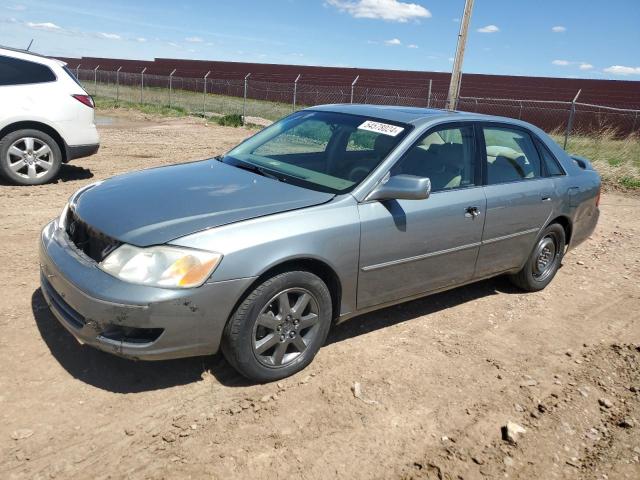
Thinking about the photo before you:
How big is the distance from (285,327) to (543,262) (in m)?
3.00

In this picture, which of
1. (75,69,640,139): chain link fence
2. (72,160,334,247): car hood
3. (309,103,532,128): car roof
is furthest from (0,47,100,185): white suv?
(75,69,640,139): chain link fence

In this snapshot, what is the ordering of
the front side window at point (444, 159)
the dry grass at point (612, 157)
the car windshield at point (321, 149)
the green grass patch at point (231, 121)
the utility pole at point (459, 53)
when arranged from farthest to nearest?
1. the green grass patch at point (231, 121)
2. the utility pole at point (459, 53)
3. the dry grass at point (612, 157)
4. the front side window at point (444, 159)
5. the car windshield at point (321, 149)

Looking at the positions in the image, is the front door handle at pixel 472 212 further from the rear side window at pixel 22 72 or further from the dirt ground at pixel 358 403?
the rear side window at pixel 22 72

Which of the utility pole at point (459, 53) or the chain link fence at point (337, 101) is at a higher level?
the utility pole at point (459, 53)

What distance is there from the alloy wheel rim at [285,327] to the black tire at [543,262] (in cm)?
248

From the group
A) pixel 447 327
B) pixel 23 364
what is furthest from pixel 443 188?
pixel 23 364

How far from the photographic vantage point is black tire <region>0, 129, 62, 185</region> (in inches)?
293

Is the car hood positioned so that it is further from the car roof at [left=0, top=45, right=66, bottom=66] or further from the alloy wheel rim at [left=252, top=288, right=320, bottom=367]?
the car roof at [left=0, top=45, right=66, bottom=66]

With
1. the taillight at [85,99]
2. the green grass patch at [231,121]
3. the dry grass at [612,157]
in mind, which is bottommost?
the green grass patch at [231,121]

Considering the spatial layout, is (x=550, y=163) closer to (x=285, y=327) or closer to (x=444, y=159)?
(x=444, y=159)

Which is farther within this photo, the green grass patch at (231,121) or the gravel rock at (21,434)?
the green grass patch at (231,121)

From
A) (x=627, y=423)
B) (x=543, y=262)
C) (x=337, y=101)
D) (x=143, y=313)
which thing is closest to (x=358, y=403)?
(x=143, y=313)

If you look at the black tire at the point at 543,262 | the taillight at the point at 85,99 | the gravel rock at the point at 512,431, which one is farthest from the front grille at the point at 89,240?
the taillight at the point at 85,99

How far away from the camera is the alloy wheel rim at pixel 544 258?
5.12 m
